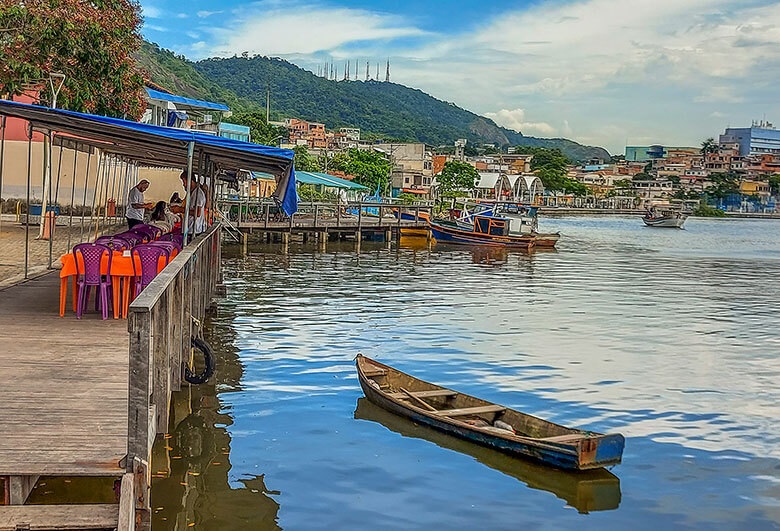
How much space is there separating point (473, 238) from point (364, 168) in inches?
1800

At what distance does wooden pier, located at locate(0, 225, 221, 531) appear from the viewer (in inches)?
225

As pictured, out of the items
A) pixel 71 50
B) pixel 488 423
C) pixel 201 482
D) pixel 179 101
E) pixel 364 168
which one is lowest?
pixel 201 482

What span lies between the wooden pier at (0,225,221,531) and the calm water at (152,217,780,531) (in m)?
1.18

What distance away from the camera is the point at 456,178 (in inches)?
4574

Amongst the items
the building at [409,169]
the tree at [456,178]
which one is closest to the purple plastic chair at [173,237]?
the building at [409,169]

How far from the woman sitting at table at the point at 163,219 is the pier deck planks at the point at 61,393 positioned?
402 cm

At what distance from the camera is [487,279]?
32.2 m

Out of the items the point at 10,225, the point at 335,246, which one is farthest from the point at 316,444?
the point at 335,246

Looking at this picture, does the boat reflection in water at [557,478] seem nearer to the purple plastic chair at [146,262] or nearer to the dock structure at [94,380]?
the dock structure at [94,380]

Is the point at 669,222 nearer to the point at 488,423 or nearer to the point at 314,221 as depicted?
the point at 314,221

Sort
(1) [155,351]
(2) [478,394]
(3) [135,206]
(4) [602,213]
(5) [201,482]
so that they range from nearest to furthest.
A: (1) [155,351] < (5) [201,482] < (2) [478,394] < (3) [135,206] < (4) [602,213]

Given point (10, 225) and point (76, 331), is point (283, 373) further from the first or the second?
point (10, 225)

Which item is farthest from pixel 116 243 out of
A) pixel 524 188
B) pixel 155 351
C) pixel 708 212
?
pixel 708 212

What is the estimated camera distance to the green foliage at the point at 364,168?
9381cm
